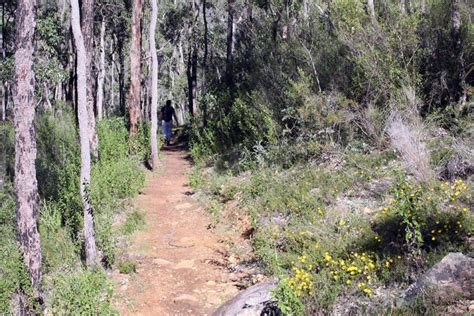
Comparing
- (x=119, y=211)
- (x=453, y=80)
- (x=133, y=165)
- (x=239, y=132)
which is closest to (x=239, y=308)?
(x=119, y=211)

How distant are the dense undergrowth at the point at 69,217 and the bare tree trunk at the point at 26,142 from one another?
0.19 meters

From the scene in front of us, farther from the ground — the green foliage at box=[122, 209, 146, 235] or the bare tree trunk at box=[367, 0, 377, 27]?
the bare tree trunk at box=[367, 0, 377, 27]

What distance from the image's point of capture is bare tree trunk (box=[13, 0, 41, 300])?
5.63m

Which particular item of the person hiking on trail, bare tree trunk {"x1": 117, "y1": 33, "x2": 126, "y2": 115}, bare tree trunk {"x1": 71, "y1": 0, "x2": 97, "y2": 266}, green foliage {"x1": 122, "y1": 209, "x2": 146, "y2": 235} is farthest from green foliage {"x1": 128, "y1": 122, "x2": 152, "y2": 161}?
bare tree trunk {"x1": 117, "y1": 33, "x2": 126, "y2": 115}

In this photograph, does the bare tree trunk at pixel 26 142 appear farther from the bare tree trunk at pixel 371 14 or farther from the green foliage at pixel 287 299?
A: the bare tree trunk at pixel 371 14

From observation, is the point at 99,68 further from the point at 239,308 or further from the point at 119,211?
the point at 239,308

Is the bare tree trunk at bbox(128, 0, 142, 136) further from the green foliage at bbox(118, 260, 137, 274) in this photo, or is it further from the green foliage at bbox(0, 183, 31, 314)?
the green foliage at bbox(118, 260, 137, 274)

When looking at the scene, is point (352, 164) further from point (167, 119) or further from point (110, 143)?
point (167, 119)

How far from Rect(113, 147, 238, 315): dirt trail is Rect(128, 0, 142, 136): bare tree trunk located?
4.08 m

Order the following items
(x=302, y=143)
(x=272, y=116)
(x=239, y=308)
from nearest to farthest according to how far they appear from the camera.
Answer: (x=239, y=308), (x=302, y=143), (x=272, y=116)

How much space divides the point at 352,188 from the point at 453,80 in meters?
3.22

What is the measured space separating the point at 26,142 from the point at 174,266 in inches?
112

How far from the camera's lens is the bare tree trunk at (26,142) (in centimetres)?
563

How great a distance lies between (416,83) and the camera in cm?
901
